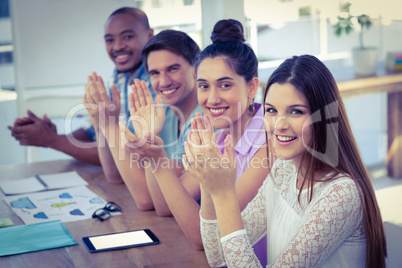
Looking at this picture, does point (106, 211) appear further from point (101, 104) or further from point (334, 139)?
point (334, 139)

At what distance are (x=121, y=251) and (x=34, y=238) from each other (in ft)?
0.95

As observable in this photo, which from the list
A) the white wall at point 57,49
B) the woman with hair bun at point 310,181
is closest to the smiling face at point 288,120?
the woman with hair bun at point 310,181

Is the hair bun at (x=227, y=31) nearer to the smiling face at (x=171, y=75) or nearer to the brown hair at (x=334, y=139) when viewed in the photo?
the smiling face at (x=171, y=75)

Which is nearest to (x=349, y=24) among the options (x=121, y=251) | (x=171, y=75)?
(x=171, y=75)

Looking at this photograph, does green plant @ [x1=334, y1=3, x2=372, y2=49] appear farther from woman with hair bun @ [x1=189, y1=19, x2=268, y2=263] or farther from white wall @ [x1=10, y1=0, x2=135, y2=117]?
white wall @ [x1=10, y1=0, x2=135, y2=117]

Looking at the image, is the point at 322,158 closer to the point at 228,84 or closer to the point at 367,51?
the point at 228,84

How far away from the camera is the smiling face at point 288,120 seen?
3.94ft

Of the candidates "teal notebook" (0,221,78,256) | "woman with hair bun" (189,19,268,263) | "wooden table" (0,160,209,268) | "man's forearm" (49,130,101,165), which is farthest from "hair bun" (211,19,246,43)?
"man's forearm" (49,130,101,165)

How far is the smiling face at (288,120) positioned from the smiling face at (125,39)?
1.28 m

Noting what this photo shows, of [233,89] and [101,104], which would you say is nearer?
[233,89]

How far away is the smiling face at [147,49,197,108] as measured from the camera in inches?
76.7

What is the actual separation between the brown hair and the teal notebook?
0.76 m

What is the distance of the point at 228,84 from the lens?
1643 mm

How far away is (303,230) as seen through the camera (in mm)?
1138
